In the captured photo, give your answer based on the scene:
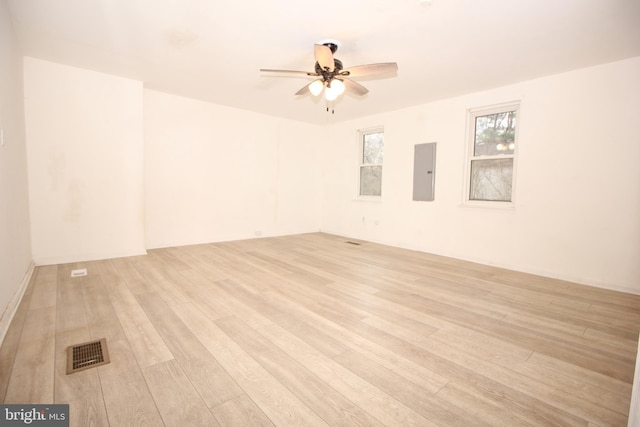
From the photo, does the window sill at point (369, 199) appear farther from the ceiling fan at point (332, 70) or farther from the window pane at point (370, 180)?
the ceiling fan at point (332, 70)

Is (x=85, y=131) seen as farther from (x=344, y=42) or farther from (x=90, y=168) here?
(x=344, y=42)

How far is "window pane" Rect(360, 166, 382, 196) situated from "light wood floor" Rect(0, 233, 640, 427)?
2823 millimetres

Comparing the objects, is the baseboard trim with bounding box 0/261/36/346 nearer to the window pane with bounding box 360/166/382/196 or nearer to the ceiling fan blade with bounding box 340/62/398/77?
the ceiling fan blade with bounding box 340/62/398/77

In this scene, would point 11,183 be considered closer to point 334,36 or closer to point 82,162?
point 82,162

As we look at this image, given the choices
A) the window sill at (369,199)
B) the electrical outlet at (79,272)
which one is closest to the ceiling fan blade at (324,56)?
the window sill at (369,199)

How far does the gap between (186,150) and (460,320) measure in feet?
16.0

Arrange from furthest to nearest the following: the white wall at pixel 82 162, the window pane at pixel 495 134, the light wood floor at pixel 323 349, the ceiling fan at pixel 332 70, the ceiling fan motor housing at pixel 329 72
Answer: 1. the window pane at pixel 495 134
2. the white wall at pixel 82 162
3. the ceiling fan motor housing at pixel 329 72
4. the ceiling fan at pixel 332 70
5. the light wood floor at pixel 323 349

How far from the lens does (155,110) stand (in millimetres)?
4672

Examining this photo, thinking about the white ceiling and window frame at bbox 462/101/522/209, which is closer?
the white ceiling

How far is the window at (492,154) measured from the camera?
413cm

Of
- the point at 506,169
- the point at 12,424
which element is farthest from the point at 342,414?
the point at 506,169

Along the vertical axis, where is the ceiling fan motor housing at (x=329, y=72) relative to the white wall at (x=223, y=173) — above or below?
above

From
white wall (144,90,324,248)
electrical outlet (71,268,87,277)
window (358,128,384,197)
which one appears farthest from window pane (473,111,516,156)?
electrical outlet (71,268,87,277)

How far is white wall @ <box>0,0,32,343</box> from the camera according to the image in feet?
7.30
